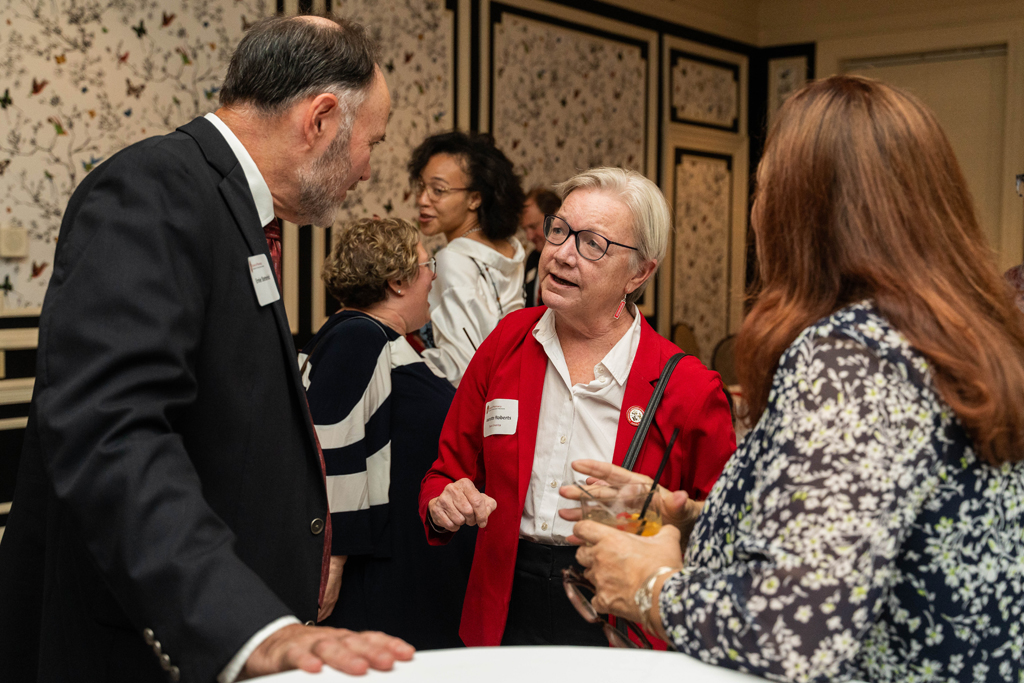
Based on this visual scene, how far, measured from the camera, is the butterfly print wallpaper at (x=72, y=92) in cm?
342

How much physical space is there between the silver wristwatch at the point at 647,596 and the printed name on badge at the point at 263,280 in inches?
24.9

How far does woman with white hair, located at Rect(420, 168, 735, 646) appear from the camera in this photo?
173cm

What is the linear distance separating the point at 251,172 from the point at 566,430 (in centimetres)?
84

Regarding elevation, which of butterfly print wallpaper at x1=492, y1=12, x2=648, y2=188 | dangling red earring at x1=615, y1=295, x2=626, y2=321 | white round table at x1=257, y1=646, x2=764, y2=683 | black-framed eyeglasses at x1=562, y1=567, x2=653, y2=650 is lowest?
black-framed eyeglasses at x1=562, y1=567, x2=653, y2=650

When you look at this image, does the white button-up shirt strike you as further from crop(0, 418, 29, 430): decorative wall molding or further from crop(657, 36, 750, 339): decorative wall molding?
crop(657, 36, 750, 339): decorative wall molding

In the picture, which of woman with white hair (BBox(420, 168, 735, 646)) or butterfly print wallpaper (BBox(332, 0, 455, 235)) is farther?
butterfly print wallpaper (BBox(332, 0, 455, 235))

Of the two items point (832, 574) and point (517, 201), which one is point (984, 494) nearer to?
point (832, 574)

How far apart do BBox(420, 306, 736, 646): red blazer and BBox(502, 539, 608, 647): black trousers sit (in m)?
0.03

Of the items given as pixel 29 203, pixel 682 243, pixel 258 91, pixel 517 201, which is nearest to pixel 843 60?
pixel 682 243

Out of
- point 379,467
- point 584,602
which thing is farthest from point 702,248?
point 584,602

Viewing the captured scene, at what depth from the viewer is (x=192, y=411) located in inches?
44.9

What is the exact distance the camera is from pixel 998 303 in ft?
3.19

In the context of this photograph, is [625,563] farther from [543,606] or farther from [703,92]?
[703,92]

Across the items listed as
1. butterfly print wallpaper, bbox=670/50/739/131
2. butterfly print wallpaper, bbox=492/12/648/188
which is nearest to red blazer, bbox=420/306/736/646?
butterfly print wallpaper, bbox=492/12/648/188
